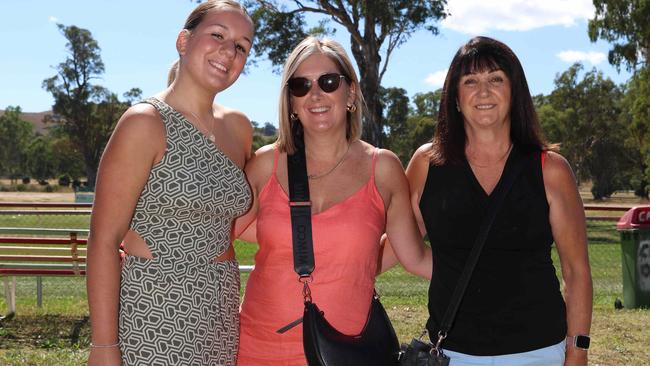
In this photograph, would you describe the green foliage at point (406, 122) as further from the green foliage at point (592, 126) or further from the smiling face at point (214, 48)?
the smiling face at point (214, 48)

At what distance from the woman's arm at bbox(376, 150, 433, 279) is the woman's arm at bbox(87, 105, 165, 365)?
958 mm

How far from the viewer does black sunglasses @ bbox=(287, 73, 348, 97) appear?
3.00m

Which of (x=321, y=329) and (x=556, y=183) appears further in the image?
(x=556, y=183)

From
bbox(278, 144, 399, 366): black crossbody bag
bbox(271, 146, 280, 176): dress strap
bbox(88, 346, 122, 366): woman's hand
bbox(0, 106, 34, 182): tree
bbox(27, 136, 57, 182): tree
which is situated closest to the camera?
bbox(88, 346, 122, 366): woman's hand

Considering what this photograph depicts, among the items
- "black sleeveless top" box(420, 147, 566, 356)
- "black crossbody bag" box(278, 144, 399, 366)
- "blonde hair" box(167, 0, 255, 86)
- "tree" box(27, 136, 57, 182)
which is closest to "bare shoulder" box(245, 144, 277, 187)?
"black crossbody bag" box(278, 144, 399, 366)

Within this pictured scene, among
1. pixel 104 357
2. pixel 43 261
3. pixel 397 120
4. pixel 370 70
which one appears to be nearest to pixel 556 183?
pixel 104 357

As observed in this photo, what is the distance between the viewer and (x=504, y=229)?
2752 mm

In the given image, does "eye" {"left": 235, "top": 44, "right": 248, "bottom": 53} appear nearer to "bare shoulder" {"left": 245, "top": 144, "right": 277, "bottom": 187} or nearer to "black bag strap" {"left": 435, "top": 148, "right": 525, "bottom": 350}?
"bare shoulder" {"left": 245, "top": 144, "right": 277, "bottom": 187}

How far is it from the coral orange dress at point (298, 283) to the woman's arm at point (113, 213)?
0.56 meters

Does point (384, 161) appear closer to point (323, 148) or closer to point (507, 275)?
point (323, 148)

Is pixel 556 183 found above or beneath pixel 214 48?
beneath

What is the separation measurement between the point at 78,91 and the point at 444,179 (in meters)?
73.2

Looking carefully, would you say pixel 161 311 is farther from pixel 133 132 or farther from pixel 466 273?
pixel 466 273

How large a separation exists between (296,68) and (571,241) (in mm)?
1233
